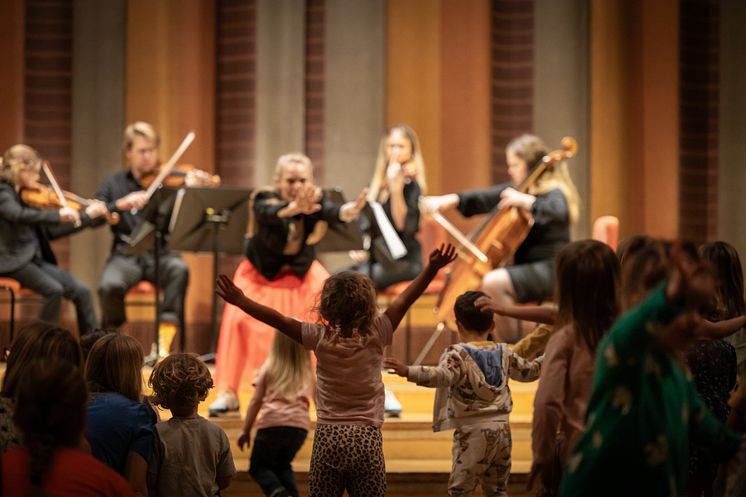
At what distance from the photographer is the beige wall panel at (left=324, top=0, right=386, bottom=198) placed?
24.8 feet

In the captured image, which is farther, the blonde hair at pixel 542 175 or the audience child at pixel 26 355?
the blonde hair at pixel 542 175

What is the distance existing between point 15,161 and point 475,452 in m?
3.86

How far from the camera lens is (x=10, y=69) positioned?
7.43 meters

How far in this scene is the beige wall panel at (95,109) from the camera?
7613mm

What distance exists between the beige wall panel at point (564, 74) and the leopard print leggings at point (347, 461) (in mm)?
4895

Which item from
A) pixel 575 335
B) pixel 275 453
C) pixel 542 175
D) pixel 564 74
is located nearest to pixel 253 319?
pixel 275 453

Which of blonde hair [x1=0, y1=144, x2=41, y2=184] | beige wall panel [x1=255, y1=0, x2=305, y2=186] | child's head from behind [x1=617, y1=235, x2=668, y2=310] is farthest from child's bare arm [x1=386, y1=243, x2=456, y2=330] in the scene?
beige wall panel [x1=255, y1=0, x2=305, y2=186]

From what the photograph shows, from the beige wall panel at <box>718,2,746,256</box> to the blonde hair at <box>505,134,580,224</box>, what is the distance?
1855 millimetres

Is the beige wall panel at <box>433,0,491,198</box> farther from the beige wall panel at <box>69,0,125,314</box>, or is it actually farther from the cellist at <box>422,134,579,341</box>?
the beige wall panel at <box>69,0,125,314</box>

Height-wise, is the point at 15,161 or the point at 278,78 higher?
the point at 278,78

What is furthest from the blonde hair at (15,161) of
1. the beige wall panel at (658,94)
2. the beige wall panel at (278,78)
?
the beige wall panel at (658,94)

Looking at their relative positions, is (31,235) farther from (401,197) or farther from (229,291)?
(229,291)

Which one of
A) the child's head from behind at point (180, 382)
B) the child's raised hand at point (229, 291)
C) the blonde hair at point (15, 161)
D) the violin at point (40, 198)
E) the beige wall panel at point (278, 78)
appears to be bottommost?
the child's head from behind at point (180, 382)

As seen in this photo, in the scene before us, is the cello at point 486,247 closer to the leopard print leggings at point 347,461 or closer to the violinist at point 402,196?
the violinist at point 402,196
